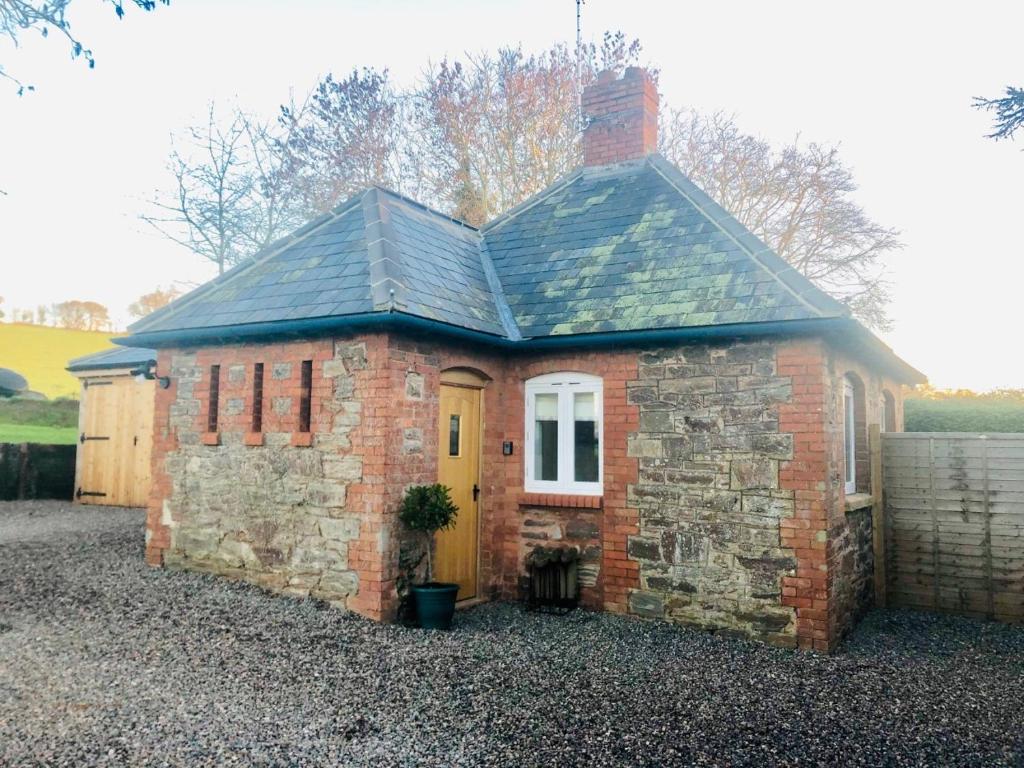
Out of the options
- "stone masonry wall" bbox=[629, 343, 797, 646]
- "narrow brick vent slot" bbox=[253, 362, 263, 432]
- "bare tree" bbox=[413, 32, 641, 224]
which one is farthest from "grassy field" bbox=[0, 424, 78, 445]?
"stone masonry wall" bbox=[629, 343, 797, 646]

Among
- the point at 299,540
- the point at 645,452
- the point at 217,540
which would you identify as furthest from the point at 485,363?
the point at 217,540

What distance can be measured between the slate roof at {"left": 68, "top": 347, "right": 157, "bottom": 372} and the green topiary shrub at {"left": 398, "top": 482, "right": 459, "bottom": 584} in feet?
29.6

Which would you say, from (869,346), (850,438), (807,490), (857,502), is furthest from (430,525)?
(850,438)

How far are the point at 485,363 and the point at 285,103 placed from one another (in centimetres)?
1572

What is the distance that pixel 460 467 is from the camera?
8289 millimetres

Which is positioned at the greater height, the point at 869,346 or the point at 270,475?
the point at 869,346

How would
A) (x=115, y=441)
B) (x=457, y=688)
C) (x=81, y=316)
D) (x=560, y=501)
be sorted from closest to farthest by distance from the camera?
(x=457, y=688) < (x=560, y=501) < (x=115, y=441) < (x=81, y=316)

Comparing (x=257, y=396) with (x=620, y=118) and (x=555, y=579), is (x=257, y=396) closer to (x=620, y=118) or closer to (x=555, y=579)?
(x=555, y=579)

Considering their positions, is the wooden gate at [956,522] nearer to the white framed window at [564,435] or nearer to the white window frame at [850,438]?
the white window frame at [850,438]

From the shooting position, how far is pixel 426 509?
7.16 meters

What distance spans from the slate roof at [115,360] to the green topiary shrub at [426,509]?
9.03 m

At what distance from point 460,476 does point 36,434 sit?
17.9 meters

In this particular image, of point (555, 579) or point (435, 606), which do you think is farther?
point (555, 579)

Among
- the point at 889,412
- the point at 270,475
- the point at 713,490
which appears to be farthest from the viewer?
the point at 889,412
